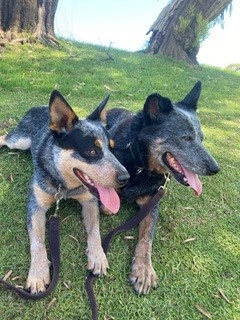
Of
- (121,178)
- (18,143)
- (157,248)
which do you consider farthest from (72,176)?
(18,143)

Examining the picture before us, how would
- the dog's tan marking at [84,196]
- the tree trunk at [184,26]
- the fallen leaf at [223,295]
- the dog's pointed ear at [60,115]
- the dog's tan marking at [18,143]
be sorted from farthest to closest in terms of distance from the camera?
the tree trunk at [184,26], the dog's tan marking at [18,143], the dog's tan marking at [84,196], the fallen leaf at [223,295], the dog's pointed ear at [60,115]

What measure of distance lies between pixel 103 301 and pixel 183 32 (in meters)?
10.5

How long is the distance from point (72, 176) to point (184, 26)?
964cm

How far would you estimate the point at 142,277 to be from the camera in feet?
10.5

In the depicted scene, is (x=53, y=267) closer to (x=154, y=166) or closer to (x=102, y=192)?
(x=102, y=192)

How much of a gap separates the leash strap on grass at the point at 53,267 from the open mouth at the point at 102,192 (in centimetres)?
49

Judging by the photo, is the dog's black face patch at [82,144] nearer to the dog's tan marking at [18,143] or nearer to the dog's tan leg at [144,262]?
the dog's tan leg at [144,262]

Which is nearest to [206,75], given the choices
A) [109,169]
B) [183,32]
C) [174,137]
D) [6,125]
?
[183,32]

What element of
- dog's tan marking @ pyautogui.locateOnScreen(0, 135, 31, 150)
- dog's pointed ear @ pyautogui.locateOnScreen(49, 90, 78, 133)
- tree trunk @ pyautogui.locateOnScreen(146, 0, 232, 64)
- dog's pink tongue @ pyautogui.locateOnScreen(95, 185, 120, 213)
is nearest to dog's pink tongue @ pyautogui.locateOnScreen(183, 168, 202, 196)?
dog's pink tongue @ pyautogui.locateOnScreen(95, 185, 120, 213)

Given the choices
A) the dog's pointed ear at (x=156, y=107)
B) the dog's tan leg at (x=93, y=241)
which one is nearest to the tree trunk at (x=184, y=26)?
the dog's pointed ear at (x=156, y=107)

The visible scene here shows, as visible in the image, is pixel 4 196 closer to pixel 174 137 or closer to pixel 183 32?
pixel 174 137

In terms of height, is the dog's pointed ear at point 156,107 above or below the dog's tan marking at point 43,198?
above

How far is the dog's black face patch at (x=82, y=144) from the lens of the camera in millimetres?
3189

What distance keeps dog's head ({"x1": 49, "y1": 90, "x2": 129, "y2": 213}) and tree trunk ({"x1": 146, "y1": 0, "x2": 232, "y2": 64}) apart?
9374mm
